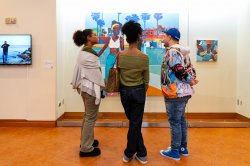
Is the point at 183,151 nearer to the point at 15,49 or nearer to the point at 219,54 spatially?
the point at 219,54

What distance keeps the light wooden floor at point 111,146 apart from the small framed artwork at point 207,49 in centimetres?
143

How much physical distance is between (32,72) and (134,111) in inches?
92.7

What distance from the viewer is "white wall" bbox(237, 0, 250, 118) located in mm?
4434

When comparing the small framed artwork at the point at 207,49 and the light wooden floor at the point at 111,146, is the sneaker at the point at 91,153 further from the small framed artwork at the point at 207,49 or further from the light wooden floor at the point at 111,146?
the small framed artwork at the point at 207,49

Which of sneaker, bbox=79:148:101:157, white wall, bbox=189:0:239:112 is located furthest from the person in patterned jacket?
white wall, bbox=189:0:239:112

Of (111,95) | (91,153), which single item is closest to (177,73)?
(91,153)

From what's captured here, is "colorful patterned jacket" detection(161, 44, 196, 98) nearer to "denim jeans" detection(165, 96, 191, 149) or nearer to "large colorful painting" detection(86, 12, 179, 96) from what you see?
"denim jeans" detection(165, 96, 191, 149)

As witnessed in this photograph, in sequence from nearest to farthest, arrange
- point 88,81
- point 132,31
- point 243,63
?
point 132,31, point 88,81, point 243,63

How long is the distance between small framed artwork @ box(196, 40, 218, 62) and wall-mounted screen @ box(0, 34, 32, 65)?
308 cm

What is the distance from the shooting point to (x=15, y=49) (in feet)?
13.6

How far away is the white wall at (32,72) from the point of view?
13.7 ft

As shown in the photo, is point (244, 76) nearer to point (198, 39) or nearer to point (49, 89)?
point (198, 39)

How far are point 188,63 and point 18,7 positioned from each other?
3.06 m

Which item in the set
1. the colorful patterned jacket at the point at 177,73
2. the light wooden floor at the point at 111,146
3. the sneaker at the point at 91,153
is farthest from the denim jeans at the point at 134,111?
the sneaker at the point at 91,153
